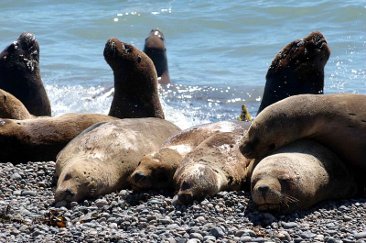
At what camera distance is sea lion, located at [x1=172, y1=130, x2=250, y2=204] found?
7.51 metres

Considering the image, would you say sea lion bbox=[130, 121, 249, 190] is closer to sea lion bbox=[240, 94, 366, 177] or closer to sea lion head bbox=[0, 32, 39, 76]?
sea lion bbox=[240, 94, 366, 177]

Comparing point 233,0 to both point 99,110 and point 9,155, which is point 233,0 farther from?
point 9,155

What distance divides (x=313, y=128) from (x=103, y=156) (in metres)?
1.87

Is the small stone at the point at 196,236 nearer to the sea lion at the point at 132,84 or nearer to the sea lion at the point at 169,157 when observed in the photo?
the sea lion at the point at 169,157

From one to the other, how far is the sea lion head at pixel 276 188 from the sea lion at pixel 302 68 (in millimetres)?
3226

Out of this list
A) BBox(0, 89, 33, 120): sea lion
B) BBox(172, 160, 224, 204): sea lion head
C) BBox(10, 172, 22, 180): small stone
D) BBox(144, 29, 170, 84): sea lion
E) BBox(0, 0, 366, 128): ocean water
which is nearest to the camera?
BBox(172, 160, 224, 204): sea lion head

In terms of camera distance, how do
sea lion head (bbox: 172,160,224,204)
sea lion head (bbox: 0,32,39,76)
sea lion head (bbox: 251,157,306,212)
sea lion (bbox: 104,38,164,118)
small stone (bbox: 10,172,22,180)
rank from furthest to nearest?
1. sea lion head (bbox: 0,32,39,76)
2. sea lion (bbox: 104,38,164,118)
3. small stone (bbox: 10,172,22,180)
4. sea lion head (bbox: 172,160,224,204)
5. sea lion head (bbox: 251,157,306,212)

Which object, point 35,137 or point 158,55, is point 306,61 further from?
point 158,55

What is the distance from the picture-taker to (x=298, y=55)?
10.6 meters

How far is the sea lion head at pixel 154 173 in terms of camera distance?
25.8 ft

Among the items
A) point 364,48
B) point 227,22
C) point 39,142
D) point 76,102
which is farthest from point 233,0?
point 39,142

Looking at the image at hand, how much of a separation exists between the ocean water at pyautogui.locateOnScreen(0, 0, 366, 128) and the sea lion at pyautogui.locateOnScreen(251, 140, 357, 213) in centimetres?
629

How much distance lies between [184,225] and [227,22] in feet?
55.5

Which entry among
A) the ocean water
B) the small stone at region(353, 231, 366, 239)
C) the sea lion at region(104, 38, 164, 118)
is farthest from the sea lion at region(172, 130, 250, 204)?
the ocean water
